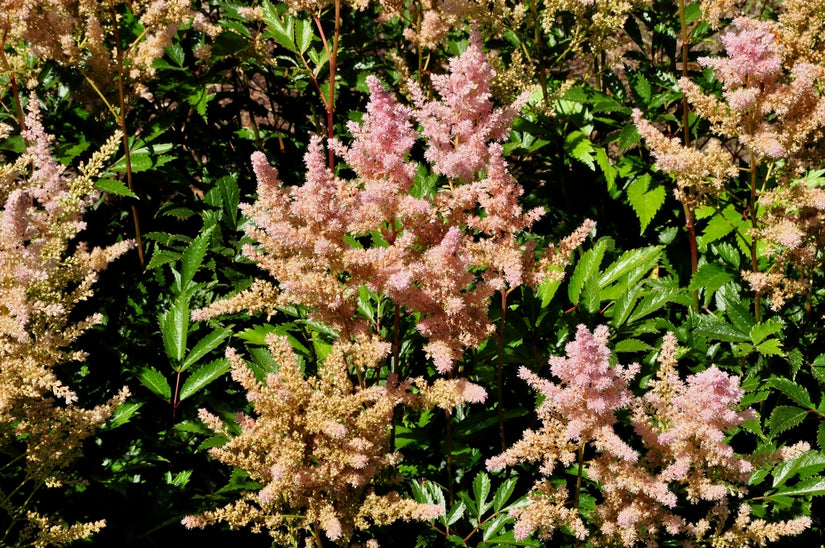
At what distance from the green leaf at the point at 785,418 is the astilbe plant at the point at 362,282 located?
42.8 inches

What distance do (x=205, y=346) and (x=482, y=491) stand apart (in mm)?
1146

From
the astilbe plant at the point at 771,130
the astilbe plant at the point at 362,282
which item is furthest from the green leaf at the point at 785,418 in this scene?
the astilbe plant at the point at 362,282

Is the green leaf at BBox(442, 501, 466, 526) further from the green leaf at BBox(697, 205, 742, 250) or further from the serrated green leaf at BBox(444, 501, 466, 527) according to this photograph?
the green leaf at BBox(697, 205, 742, 250)

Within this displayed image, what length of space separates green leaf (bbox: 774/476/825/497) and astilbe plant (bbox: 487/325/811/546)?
1.46ft

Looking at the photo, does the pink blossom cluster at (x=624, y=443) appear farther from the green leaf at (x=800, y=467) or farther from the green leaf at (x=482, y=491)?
the green leaf at (x=800, y=467)

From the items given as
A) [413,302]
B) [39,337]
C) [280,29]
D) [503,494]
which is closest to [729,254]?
[503,494]

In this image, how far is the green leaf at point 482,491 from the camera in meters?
2.72

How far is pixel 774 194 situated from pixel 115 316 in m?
2.60

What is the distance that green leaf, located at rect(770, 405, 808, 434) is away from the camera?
2.85 metres

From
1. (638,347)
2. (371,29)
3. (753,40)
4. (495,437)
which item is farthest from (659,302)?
(371,29)

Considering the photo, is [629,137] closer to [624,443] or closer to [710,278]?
[710,278]

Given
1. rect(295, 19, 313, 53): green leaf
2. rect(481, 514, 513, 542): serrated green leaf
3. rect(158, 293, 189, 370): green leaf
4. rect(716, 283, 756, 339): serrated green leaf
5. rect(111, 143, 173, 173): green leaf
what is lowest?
rect(481, 514, 513, 542): serrated green leaf

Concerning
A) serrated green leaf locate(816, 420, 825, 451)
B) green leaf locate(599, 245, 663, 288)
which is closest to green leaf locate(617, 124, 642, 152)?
green leaf locate(599, 245, 663, 288)

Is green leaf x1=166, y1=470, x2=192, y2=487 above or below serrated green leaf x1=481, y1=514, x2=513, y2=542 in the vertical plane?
above
